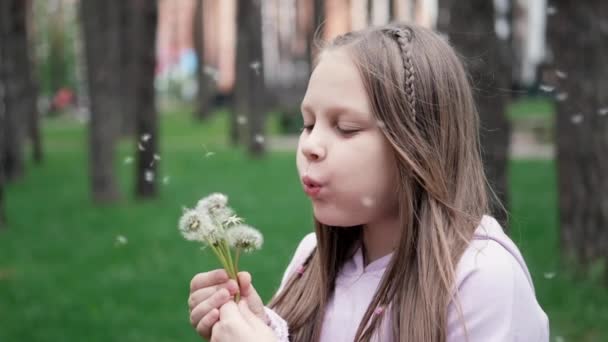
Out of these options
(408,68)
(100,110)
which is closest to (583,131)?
(408,68)

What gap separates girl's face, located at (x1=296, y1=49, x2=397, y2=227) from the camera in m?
1.63

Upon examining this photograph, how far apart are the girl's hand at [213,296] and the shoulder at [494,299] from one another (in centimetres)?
40

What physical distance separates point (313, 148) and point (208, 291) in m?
0.36

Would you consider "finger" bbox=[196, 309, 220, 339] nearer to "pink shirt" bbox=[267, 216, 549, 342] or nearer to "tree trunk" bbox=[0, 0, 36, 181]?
"pink shirt" bbox=[267, 216, 549, 342]

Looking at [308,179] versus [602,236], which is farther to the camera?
[602,236]

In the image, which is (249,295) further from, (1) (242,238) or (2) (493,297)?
(2) (493,297)

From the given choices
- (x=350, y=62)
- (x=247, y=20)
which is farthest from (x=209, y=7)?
(x=350, y=62)

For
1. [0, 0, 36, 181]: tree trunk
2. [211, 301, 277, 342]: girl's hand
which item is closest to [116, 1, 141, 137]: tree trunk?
[0, 0, 36, 181]: tree trunk

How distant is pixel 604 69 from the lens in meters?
5.64

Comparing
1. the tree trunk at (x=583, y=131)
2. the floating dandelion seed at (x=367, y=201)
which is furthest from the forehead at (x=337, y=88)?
the tree trunk at (x=583, y=131)

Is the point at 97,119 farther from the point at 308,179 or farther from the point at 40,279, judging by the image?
the point at 308,179

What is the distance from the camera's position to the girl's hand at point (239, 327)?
1.60 metres

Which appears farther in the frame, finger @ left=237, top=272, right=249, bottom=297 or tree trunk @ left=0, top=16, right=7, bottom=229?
tree trunk @ left=0, top=16, right=7, bottom=229

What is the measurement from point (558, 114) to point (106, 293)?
3.45 meters
